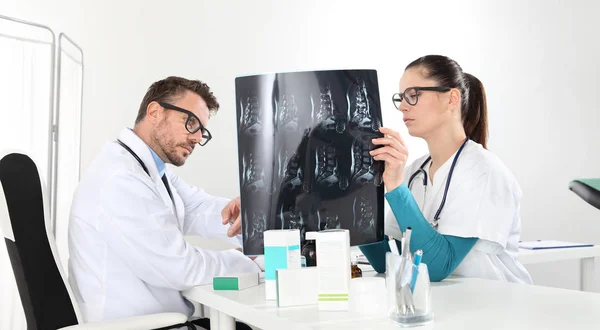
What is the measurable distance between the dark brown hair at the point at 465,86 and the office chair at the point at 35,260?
1.04 meters

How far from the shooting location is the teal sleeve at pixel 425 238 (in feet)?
5.45

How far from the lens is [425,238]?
167 centimetres

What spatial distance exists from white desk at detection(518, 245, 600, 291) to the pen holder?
1.64 m

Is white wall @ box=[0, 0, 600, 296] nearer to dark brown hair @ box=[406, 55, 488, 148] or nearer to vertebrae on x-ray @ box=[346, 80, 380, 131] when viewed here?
dark brown hair @ box=[406, 55, 488, 148]

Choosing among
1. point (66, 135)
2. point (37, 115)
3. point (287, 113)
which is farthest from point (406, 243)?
point (66, 135)

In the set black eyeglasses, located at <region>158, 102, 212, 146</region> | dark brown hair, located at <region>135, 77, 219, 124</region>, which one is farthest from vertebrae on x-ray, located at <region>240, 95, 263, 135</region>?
dark brown hair, located at <region>135, 77, 219, 124</region>

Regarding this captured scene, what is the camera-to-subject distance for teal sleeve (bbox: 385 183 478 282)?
1.66 metres

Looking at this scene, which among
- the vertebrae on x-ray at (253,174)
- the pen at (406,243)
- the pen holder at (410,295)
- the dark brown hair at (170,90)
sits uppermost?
the dark brown hair at (170,90)

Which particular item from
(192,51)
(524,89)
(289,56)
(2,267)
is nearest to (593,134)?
(524,89)

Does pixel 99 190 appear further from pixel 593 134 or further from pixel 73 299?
pixel 593 134

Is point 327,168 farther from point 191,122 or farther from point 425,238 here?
point 191,122

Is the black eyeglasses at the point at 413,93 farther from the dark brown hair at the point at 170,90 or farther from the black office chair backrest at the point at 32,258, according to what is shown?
the black office chair backrest at the point at 32,258

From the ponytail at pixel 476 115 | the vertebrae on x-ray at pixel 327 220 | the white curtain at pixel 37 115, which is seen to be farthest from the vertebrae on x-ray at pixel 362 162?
the white curtain at pixel 37 115

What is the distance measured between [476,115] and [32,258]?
4.61ft
